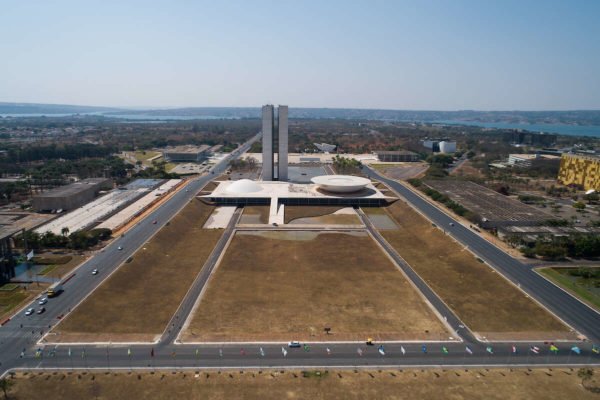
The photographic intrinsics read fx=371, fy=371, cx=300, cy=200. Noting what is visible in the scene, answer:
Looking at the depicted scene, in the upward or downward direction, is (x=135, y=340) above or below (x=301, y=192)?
below

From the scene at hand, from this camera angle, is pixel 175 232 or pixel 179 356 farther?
pixel 175 232

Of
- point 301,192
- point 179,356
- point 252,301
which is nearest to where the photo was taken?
point 179,356

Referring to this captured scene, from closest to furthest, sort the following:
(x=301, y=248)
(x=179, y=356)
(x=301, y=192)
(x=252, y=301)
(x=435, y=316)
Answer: (x=179, y=356), (x=435, y=316), (x=252, y=301), (x=301, y=248), (x=301, y=192)

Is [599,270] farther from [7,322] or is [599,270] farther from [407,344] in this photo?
[7,322]

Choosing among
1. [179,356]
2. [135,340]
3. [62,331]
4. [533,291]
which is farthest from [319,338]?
[533,291]

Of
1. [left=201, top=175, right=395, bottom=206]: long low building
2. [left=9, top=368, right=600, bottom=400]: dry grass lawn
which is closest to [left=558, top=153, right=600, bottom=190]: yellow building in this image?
[left=201, top=175, right=395, bottom=206]: long low building

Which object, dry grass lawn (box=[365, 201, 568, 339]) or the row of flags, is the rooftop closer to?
the row of flags

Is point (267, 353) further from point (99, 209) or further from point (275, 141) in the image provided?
point (275, 141)

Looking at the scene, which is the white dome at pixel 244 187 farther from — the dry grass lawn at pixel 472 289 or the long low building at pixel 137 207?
the dry grass lawn at pixel 472 289
